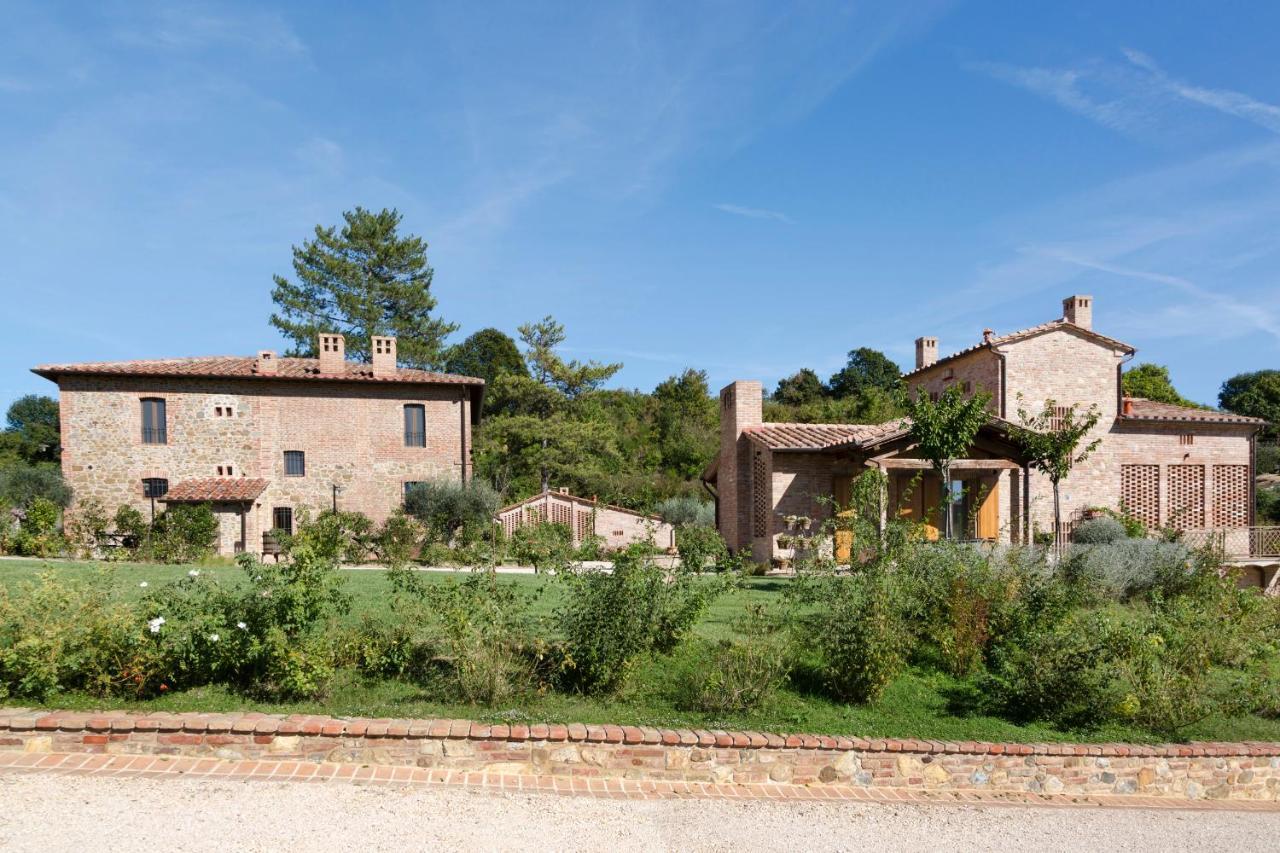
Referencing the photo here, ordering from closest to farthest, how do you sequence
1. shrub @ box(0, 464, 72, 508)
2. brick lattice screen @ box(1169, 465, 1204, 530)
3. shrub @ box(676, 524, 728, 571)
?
shrub @ box(676, 524, 728, 571) < brick lattice screen @ box(1169, 465, 1204, 530) < shrub @ box(0, 464, 72, 508)

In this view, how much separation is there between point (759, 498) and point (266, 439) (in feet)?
54.0

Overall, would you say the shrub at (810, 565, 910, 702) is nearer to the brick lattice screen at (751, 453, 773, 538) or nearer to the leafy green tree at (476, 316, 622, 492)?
the brick lattice screen at (751, 453, 773, 538)

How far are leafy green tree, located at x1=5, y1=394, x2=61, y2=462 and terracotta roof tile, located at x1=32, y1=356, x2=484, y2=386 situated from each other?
1833cm

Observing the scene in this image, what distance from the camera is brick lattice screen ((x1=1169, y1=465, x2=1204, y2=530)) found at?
2020 centimetres

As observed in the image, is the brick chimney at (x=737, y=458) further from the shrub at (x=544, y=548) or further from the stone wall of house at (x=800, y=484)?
the shrub at (x=544, y=548)

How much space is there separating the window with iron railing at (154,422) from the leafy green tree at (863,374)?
4418cm

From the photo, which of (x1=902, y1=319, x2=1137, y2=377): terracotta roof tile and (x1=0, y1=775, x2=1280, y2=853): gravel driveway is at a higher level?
(x1=902, y1=319, x2=1137, y2=377): terracotta roof tile

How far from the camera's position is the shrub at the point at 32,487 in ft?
Answer: 74.5

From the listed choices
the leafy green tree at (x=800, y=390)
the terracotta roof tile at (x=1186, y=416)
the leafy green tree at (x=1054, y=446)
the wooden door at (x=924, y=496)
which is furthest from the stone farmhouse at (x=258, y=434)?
the leafy green tree at (x=800, y=390)

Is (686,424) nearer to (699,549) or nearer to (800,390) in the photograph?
(800,390)

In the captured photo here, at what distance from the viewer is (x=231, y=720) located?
6211 millimetres

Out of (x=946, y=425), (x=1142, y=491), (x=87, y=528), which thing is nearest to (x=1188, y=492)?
(x=1142, y=491)

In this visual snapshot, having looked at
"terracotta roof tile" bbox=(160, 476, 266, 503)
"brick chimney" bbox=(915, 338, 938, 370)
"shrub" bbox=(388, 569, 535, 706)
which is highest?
"brick chimney" bbox=(915, 338, 938, 370)

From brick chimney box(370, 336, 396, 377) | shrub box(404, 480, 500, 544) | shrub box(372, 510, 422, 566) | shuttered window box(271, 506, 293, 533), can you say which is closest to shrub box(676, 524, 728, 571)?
shrub box(372, 510, 422, 566)
